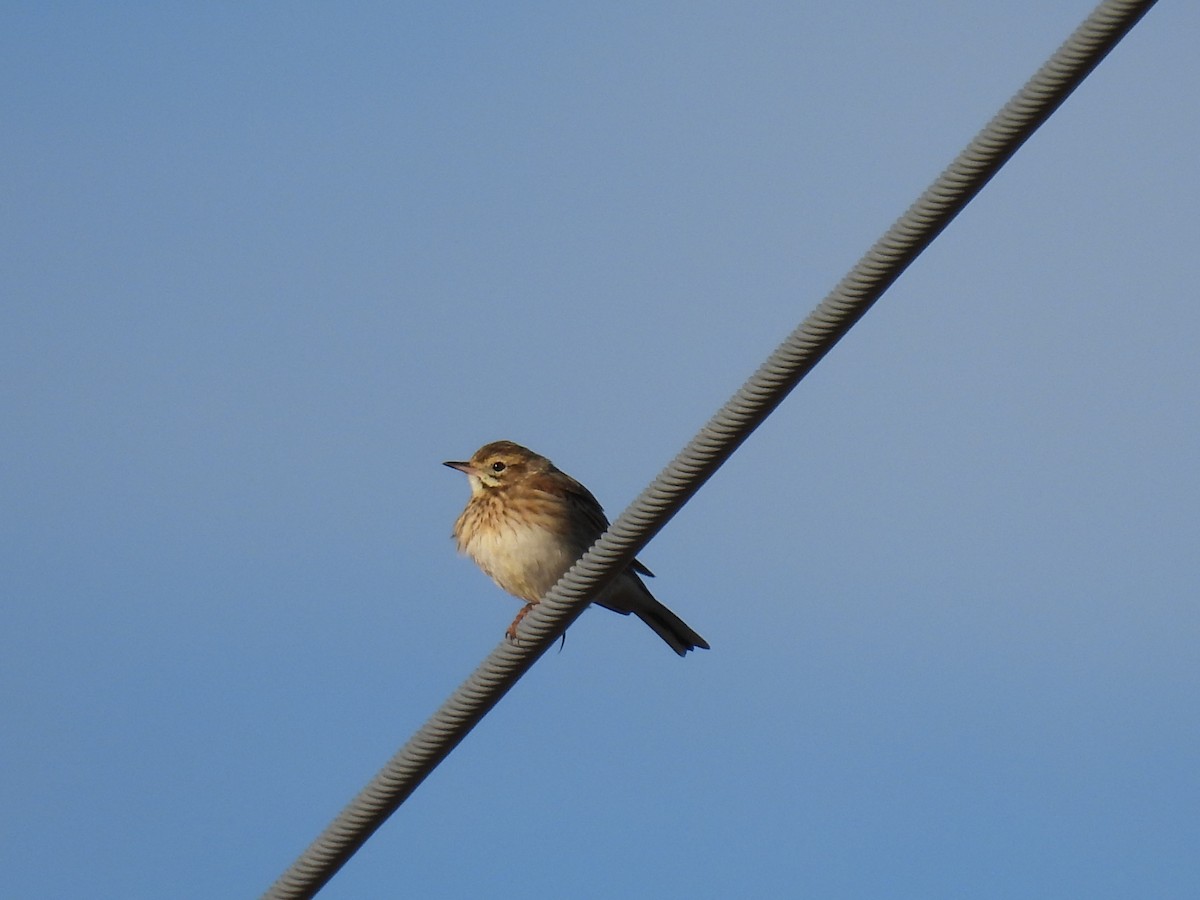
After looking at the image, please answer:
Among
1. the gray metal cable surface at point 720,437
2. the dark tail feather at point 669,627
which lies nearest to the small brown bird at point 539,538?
the dark tail feather at point 669,627

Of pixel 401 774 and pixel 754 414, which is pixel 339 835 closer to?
pixel 401 774

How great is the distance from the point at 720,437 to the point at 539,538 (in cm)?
509

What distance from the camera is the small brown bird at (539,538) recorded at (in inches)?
415

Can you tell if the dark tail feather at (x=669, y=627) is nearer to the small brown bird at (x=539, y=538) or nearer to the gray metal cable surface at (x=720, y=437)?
the small brown bird at (x=539, y=538)

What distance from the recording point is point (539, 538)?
10594 millimetres

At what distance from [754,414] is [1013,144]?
44.6 inches

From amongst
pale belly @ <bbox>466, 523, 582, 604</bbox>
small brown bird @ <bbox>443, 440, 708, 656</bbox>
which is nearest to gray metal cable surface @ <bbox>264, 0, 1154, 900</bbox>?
small brown bird @ <bbox>443, 440, 708, 656</bbox>

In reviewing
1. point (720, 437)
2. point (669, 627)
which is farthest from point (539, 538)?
point (720, 437)

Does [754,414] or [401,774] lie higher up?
[754,414]

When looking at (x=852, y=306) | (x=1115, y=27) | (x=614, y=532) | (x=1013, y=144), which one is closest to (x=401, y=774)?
(x=614, y=532)

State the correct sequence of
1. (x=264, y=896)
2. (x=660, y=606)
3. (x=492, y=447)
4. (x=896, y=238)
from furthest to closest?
1. (x=492, y=447)
2. (x=660, y=606)
3. (x=264, y=896)
4. (x=896, y=238)

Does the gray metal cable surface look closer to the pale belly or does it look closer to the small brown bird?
the small brown bird

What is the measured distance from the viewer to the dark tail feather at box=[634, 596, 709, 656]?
10.6m

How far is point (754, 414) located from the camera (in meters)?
5.52
